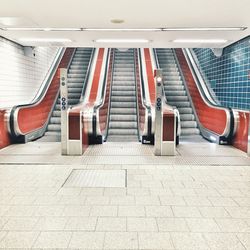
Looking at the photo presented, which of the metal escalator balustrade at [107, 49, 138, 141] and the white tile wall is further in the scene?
the metal escalator balustrade at [107, 49, 138, 141]

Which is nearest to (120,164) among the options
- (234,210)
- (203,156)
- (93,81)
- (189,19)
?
(203,156)

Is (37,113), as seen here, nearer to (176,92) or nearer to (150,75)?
(150,75)

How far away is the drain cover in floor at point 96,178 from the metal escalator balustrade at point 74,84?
9.31 ft

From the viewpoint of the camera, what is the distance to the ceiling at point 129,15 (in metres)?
4.20

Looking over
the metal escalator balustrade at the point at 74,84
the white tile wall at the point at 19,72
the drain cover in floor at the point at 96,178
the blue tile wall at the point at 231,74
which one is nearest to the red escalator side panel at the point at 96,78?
the metal escalator balustrade at the point at 74,84

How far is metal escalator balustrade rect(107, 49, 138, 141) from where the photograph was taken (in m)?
7.86

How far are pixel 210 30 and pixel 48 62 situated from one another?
6.00m

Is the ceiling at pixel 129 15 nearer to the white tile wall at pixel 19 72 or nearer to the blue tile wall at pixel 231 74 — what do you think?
the blue tile wall at pixel 231 74

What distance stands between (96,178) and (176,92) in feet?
19.0

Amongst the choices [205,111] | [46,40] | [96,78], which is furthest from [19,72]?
[205,111]

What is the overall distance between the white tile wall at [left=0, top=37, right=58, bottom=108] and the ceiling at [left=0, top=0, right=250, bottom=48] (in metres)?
0.73

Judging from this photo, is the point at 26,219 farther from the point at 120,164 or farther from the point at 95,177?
the point at 120,164

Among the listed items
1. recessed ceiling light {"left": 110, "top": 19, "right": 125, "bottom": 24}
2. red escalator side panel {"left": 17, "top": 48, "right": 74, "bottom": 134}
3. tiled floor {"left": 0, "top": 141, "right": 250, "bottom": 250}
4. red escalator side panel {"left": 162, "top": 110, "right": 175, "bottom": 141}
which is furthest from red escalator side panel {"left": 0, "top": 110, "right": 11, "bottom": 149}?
red escalator side panel {"left": 162, "top": 110, "right": 175, "bottom": 141}

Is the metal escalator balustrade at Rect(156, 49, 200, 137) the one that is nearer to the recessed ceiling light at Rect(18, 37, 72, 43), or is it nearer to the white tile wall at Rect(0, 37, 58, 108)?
the recessed ceiling light at Rect(18, 37, 72, 43)
